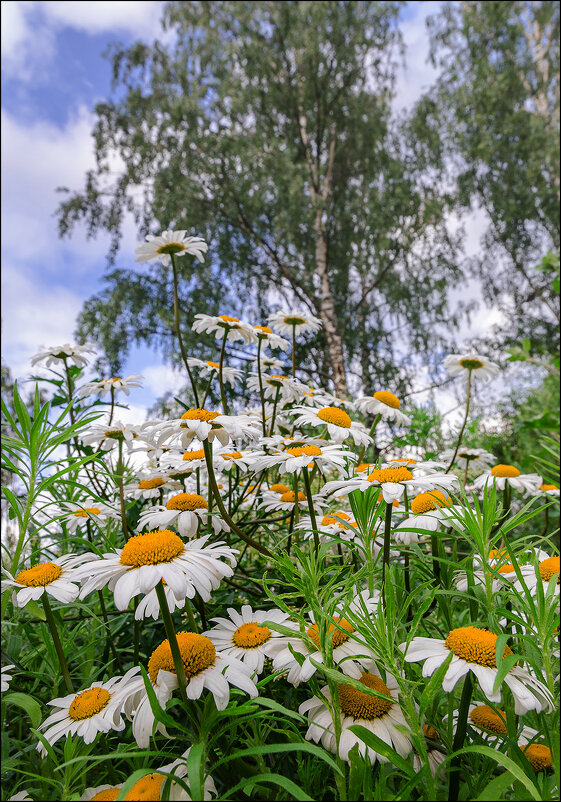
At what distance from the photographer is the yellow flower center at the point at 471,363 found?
1.98m

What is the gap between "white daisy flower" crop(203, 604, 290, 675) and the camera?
28.2 inches

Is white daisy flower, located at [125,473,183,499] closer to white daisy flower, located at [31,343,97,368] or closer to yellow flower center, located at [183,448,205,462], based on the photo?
yellow flower center, located at [183,448,205,462]

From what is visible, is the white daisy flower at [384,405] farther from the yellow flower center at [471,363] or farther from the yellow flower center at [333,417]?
the yellow flower center at [471,363]

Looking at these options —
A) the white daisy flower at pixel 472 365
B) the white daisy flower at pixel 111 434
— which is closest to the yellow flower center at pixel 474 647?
the white daisy flower at pixel 111 434

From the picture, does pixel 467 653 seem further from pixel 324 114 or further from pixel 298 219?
pixel 324 114

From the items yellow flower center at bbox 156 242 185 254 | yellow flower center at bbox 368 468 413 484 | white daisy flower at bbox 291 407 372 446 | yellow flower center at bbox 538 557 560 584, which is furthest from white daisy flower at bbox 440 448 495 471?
yellow flower center at bbox 156 242 185 254

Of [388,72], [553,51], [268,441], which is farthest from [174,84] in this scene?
[268,441]

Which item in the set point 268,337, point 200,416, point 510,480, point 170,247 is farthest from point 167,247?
point 510,480

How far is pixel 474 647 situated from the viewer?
609 millimetres

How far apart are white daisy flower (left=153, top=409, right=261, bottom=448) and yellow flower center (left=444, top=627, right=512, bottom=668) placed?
51 centimetres

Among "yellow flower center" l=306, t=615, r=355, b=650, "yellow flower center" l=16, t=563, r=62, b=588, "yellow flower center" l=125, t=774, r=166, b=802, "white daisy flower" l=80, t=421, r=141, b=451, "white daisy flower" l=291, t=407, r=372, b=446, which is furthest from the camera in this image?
Answer: "white daisy flower" l=80, t=421, r=141, b=451

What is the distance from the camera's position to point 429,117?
8.64 meters

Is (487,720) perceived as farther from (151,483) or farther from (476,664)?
(151,483)

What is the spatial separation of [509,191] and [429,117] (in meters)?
2.02
